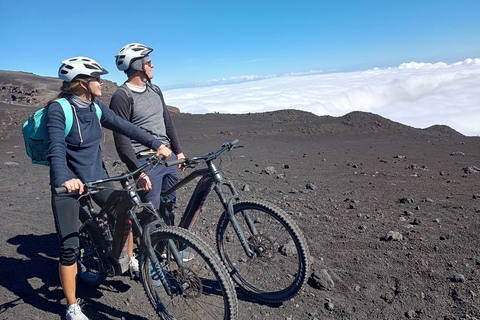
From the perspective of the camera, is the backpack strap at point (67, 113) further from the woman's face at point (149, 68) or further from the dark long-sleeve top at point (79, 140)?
the woman's face at point (149, 68)

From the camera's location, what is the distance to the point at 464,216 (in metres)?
5.00

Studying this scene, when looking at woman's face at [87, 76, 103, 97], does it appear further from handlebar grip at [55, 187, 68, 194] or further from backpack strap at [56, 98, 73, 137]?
handlebar grip at [55, 187, 68, 194]

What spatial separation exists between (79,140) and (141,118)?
78 centimetres

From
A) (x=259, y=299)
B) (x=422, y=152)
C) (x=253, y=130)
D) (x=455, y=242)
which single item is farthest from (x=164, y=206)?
(x=253, y=130)

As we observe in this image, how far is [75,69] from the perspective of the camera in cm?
271

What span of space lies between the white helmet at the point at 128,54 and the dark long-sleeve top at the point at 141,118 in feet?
0.78

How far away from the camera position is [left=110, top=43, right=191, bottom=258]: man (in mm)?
3316

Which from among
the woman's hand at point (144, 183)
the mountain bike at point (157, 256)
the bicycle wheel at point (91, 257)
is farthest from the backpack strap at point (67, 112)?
the bicycle wheel at point (91, 257)

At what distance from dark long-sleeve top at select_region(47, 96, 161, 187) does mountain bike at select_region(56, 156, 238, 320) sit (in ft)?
0.62

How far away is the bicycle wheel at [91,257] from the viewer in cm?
325

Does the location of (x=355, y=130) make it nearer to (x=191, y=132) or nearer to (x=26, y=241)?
(x=191, y=132)

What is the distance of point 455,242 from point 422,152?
24.9 feet

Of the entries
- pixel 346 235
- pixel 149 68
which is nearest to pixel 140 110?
pixel 149 68

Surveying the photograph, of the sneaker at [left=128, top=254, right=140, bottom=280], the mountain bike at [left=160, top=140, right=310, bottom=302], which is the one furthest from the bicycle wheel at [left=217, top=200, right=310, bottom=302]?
the sneaker at [left=128, top=254, right=140, bottom=280]
